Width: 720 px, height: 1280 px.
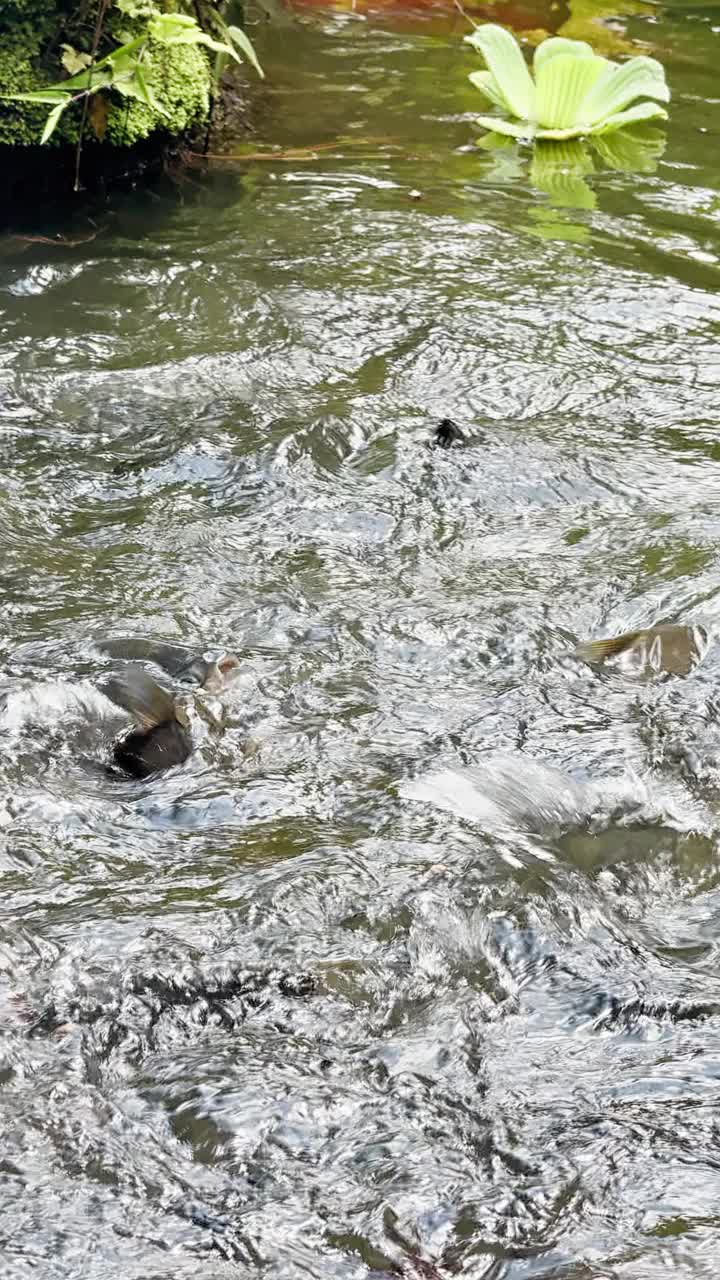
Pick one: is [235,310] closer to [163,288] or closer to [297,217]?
[163,288]

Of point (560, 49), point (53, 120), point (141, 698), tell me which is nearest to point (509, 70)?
point (560, 49)

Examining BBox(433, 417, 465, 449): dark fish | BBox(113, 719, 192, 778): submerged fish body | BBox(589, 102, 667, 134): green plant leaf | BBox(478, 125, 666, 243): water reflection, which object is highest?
BBox(589, 102, 667, 134): green plant leaf

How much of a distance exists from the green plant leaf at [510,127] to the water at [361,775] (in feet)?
5.85

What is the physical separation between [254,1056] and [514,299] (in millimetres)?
3696

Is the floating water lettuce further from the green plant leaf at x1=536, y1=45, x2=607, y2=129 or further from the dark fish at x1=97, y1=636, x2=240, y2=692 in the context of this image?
the dark fish at x1=97, y1=636, x2=240, y2=692

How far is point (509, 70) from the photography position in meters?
7.13

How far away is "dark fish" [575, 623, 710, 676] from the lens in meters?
3.11

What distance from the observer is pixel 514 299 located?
5.08 m

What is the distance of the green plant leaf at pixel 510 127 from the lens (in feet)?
22.9

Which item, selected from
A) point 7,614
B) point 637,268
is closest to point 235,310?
point 637,268

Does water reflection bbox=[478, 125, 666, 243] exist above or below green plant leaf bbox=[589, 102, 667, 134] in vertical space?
below

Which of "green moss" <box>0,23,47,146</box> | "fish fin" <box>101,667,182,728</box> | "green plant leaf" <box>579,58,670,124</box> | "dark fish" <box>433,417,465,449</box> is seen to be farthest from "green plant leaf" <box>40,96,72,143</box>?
"green plant leaf" <box>579,58,670,124</box>

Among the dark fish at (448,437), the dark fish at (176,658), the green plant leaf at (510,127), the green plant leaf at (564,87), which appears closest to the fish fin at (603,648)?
the dark fish at (176,658)

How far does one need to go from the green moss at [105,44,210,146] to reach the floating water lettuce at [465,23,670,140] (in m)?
1.72
